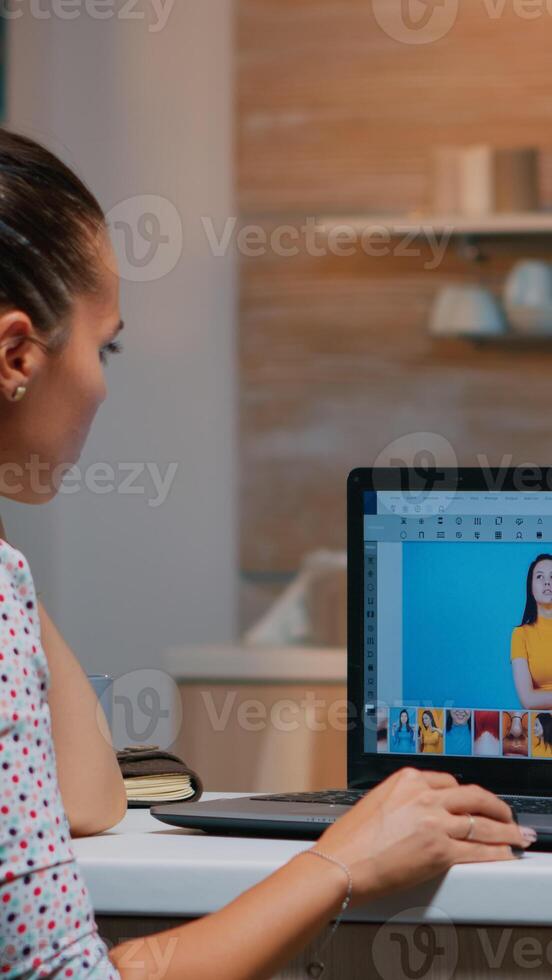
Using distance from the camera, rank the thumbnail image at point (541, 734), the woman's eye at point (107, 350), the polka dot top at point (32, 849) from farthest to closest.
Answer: the thumbnail image at point (541, 734)
the woman's eye at point (107, 350)
the polka dot top at point (32, 849)

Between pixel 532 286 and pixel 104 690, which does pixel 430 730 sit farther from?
pixel 532 286

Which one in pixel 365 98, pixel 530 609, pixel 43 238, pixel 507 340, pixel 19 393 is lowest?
pixel 530 609

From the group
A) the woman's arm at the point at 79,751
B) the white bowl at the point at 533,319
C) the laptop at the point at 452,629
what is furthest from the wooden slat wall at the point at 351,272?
the woman's arm at the point at 79,751

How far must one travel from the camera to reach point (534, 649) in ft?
3.47

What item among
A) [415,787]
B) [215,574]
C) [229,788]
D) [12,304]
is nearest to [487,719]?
[415,787]

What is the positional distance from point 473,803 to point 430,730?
224mm

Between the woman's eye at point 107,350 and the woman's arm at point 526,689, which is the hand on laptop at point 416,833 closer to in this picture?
the woman's arm at point 526,689

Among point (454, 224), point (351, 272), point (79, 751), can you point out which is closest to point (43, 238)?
point (79, 751)

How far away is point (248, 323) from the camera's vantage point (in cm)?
348

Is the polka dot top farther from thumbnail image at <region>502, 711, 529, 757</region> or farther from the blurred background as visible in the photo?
the blurred background

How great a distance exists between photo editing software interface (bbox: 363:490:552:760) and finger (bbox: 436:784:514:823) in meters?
0.19

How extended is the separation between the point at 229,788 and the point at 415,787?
183 centimetres

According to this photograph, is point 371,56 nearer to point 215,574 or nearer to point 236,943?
point 215,574

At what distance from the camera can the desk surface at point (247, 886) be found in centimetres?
80
